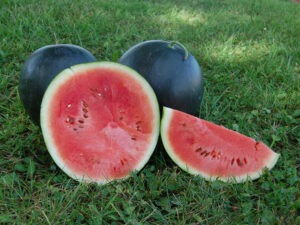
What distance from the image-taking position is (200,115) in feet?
8.84

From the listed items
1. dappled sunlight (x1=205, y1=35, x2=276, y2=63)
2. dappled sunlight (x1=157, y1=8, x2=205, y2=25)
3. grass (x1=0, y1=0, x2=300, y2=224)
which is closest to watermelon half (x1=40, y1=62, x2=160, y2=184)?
grass (x1=0, y1=0, x2=300, y2=224)

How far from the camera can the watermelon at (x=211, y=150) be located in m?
2.11

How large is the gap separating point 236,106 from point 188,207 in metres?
1.24

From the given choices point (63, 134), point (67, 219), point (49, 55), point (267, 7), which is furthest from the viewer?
point (267, 7)

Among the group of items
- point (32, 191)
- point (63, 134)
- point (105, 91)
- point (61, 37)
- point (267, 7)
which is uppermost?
point (105, 91)

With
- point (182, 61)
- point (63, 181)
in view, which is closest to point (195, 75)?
point (182, 61)

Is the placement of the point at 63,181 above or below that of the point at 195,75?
below

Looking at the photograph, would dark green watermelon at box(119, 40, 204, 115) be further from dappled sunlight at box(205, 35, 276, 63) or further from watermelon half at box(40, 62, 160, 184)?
dappled sunlight at box(205, 35, 276, 63)

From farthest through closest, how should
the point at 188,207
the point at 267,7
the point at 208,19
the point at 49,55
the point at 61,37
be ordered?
the point at 267,7 → the point at 208,19 → the point at 61,37 → the point at 49,55 → the point at 188,207

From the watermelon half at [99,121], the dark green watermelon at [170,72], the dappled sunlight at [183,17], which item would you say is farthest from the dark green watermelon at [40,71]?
the dappled sunlight at [183,17]

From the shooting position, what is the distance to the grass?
1.84m

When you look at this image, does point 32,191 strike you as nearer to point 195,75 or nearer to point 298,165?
point 195,75

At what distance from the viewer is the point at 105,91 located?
2.15 m

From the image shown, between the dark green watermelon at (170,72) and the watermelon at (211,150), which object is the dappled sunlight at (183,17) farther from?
the watermelon at (211,150)
